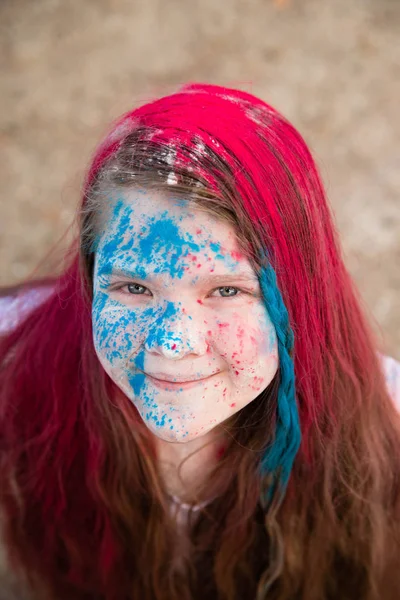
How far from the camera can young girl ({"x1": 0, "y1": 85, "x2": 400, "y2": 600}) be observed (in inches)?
38.9

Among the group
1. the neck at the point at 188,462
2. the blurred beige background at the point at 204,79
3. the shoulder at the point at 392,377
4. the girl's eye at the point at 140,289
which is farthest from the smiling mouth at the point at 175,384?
the blurred beige background at the point at 204,79

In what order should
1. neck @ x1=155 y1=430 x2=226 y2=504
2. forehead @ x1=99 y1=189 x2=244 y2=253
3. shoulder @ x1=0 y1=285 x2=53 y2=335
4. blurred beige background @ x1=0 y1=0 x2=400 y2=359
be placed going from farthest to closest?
blurred beige background @ x1=0 y1=0 x2=400 y2=359 → shoulder @ x1=0 y1=285 x2=53 y2=335 → neck @ x1=155 y1=430 x2=226 y2=504 → forehead @ x1=99 y1=189 x2=244 y2=253

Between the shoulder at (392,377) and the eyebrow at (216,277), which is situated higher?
the eyebrow at (216,277)

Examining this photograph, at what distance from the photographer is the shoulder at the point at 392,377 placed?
146cm

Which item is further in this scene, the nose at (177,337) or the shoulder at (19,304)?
the shoulder at (19,304)

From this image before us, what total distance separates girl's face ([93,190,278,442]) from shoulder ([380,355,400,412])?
19.0 inches

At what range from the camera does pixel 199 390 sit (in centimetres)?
106

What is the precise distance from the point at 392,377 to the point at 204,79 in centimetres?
155

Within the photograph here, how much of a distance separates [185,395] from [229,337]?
132mm

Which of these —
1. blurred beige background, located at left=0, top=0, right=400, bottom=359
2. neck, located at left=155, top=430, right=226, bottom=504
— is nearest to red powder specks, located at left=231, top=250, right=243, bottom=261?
neck, located at left=155, top=430, right=226, bottom=504

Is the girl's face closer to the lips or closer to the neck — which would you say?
the lips

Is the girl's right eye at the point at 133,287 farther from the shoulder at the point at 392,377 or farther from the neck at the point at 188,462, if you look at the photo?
the shoulder at the point at 392,377

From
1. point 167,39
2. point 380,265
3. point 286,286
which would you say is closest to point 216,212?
point 286,286

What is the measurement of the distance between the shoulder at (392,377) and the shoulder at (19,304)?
0.86m
